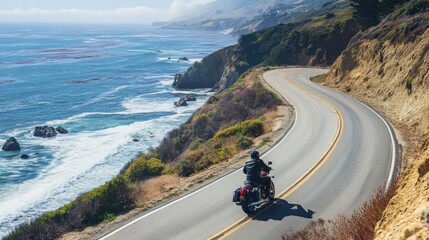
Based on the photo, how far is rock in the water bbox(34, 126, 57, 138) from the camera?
4919 cm

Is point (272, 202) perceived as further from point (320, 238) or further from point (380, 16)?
point (380, 16)

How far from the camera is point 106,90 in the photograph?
8094 centimetres

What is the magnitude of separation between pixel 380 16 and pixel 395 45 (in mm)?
20302

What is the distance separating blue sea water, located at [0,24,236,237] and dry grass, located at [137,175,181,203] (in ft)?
46.1

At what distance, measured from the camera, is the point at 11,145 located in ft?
144

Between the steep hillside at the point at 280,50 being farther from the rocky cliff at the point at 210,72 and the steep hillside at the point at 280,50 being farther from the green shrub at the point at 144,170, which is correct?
the green shrub at the point at 144,170

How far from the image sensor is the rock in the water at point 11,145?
43.9 meters

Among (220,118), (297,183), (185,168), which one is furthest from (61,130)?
(297,183)

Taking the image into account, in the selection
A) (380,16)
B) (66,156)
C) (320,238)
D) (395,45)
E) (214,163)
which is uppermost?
(380,16)

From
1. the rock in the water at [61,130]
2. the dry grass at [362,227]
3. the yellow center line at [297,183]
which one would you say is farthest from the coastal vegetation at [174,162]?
the rock in the water at [61,130]

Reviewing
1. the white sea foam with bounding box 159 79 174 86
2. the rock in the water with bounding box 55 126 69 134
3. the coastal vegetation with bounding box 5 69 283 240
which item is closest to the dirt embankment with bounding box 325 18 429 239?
the coastal vegetation with bounding box 5 69 283 240

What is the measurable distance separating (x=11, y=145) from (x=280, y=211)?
3995 centimetres

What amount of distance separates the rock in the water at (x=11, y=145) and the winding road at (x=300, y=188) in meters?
33.0

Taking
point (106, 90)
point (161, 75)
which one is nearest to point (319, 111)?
point (106, 90)
